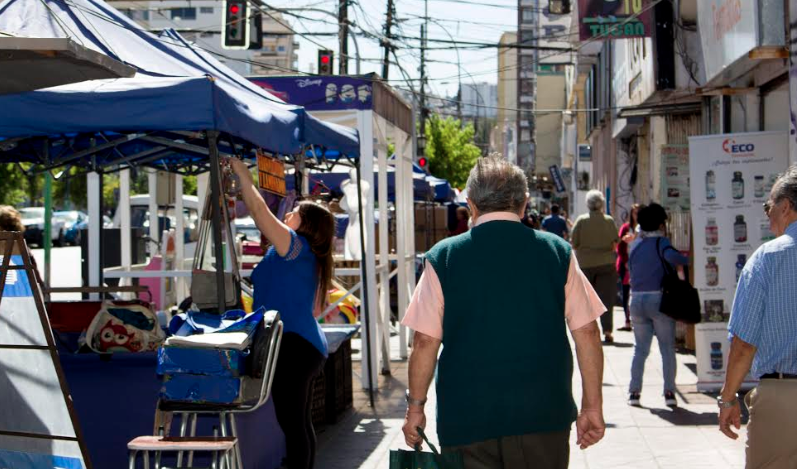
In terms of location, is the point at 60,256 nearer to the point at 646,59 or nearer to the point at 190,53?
the point at 646,59

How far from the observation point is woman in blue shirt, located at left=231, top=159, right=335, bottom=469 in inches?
240

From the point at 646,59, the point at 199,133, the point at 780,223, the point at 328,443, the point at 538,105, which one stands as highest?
the point at 538,105

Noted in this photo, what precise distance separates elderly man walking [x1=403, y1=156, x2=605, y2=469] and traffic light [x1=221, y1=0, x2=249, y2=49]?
14889mm

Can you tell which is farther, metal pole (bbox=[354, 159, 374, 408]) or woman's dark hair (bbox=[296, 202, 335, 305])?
metal pole (bbox=[354, 159, 374, 408])

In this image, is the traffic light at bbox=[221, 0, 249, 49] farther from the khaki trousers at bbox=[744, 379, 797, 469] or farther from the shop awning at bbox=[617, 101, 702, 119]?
the khaki trousers at bbox=[744, 379, 797, 469]

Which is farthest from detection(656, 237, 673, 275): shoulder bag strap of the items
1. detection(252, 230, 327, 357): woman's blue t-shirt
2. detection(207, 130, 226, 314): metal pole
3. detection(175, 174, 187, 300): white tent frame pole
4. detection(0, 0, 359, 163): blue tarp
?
detection(175, 174, 187, 300): white tent frame pole

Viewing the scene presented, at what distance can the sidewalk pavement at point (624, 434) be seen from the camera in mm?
7668

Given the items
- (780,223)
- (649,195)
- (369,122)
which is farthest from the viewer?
(649,195)

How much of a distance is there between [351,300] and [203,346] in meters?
8.36

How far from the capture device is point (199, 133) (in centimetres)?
688

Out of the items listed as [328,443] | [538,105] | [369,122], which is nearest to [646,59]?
[369,122]

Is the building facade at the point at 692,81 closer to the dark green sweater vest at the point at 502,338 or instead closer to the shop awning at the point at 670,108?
the shop awning at the point at 670,108

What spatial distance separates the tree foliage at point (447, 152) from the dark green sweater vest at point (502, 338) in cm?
5699

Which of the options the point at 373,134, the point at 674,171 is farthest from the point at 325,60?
the point at 373,134
